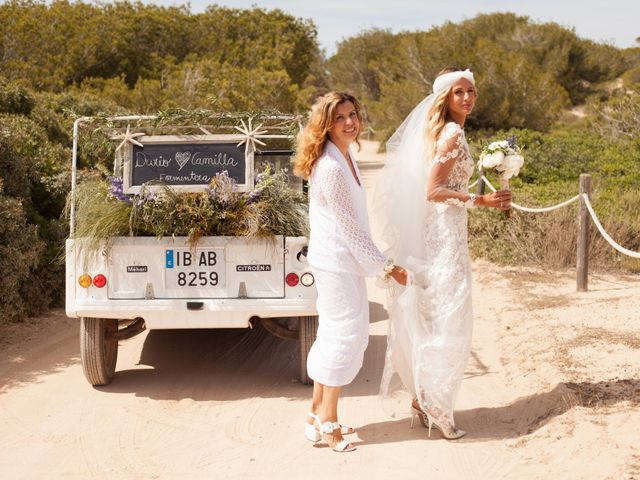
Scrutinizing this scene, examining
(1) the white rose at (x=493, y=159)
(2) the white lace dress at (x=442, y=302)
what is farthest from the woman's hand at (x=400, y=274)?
(1) the white rose at (x=493, y=159)

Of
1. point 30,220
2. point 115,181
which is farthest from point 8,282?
point 115,181

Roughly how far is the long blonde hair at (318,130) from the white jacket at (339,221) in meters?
0.05

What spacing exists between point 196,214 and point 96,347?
124cm

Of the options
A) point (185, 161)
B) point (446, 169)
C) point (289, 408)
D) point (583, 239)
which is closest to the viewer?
point (446, 169)

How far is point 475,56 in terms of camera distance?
93.8ft

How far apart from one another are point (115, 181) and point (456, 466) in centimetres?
328

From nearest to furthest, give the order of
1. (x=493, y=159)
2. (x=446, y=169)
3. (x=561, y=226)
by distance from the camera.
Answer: (x=446, y=169) < (x=493, y=159) < (x=561, y=226)

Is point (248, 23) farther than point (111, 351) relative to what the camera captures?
Yes

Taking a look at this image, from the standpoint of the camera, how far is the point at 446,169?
4.80 metres

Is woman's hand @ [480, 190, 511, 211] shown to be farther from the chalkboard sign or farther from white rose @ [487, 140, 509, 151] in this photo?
the chalkboard sign

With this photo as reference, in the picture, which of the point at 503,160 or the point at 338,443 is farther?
the point at 503,160

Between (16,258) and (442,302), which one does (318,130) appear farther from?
(16,258)

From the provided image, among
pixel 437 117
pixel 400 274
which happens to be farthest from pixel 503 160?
pixel 400 274

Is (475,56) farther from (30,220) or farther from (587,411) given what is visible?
(587,411)
